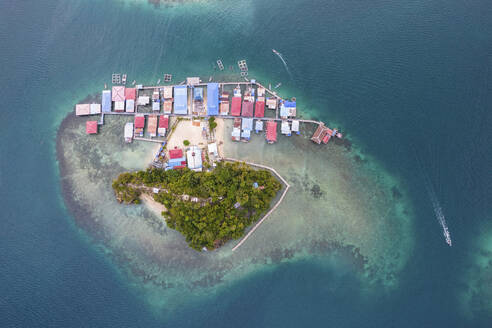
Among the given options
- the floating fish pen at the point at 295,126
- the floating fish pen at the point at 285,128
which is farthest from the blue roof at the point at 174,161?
the floating fish pen at the point at 295,126

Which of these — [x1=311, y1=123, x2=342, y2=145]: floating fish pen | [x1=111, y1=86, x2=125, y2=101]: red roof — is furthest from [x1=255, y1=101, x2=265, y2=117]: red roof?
[x1=111, y1=86, x2=125, y2=101]: red roof

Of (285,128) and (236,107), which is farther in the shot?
(236,107)

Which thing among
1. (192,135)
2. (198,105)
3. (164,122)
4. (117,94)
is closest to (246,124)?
(198,105)

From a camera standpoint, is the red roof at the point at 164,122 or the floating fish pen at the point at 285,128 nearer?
the floating fish pen at the point at 285,128

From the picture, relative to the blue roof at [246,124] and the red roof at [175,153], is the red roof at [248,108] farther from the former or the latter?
the red roof at [175,153]

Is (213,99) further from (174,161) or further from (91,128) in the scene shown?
(91,128)

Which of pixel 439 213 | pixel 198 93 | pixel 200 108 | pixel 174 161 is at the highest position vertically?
pixel 198 93

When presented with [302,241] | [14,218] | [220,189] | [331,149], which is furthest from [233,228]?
[14,218]
